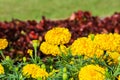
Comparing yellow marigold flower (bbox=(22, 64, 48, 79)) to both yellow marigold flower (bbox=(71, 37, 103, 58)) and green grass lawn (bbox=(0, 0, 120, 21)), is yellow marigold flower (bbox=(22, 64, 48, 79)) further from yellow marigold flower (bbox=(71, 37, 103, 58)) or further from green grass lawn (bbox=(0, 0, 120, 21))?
green grass lawn (bbox=(0, 0, 120, 21))

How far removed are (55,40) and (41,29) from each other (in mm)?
3347

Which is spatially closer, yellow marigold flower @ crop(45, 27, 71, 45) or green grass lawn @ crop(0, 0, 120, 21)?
yellow marigold flower @ crop(45, 27, 71, 45)

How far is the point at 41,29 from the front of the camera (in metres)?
6.67

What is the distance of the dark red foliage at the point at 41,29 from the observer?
5941mm

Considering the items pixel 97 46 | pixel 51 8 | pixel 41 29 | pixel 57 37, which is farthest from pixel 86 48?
pixel 51 8

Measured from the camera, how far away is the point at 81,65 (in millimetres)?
3203

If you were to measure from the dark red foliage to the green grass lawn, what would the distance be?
6892 mm

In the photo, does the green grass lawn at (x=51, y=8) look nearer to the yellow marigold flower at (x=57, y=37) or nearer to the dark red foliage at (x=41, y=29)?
the dark red foliage at (x=41, y=29)

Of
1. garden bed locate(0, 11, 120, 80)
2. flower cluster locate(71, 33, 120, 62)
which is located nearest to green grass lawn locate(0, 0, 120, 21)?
garden bed locate(0, 11, 120, 80)

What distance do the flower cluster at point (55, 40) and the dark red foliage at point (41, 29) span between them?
215cm

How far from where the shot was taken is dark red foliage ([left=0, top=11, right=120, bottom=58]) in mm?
5941

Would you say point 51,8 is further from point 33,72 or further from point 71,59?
point 33,72

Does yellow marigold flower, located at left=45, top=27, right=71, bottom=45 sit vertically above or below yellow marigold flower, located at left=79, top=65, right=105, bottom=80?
above

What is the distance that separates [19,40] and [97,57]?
9.77ft
